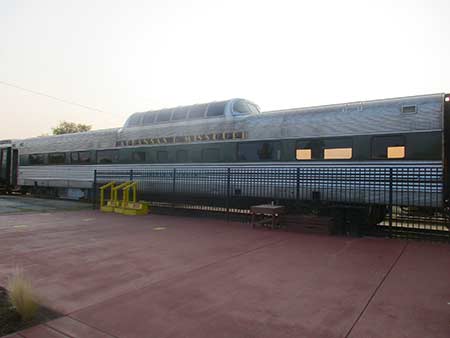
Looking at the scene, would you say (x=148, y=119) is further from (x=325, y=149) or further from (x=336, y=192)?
(x=336, y=192)

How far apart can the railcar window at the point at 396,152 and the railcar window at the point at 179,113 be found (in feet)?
25.0

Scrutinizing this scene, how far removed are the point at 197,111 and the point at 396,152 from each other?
284 inches

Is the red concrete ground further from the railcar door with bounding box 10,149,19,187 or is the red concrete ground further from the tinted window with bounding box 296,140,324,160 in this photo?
the railcar door with bounding box 10,149,19,187

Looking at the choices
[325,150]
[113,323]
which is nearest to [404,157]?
[325,150]

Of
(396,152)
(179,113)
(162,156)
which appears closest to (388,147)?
(396,152)

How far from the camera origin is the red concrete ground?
314 centimetres

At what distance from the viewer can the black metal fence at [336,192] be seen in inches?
315

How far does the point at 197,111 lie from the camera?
42.6ft

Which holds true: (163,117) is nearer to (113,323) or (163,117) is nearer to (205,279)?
(205,279)

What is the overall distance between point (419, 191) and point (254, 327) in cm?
665

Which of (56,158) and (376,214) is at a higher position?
(56,158)

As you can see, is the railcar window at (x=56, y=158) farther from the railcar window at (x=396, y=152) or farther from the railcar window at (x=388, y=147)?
the railcar window at (x=396, y=152)

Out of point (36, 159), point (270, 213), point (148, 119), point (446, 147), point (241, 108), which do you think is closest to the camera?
point (446, 147)

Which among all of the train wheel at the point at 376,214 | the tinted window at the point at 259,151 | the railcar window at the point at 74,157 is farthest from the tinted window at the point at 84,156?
the train wheel at the point at 376,214
